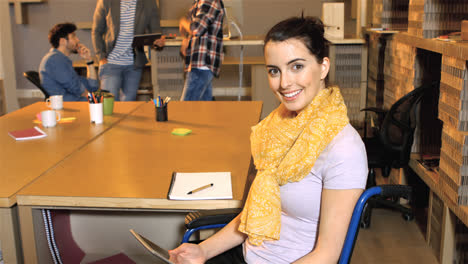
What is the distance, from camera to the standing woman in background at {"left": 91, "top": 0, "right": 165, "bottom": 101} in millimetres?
4176

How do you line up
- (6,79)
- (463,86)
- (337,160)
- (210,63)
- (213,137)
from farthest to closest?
(6,79)
(210,63)
(213,137)
(463,86)
(337,160)

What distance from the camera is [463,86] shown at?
2.09 meters

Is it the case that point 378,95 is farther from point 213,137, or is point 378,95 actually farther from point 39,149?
point 39,149

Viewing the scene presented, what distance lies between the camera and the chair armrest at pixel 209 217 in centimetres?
154

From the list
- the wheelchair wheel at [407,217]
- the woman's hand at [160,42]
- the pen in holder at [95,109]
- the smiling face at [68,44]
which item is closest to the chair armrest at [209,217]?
the pen in holder at [95,109]

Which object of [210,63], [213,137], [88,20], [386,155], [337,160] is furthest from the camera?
[88,20]

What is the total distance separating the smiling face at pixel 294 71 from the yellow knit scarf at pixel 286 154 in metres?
0.04

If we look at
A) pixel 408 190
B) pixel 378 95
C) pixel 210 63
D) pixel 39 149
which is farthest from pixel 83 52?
pixel 408 190

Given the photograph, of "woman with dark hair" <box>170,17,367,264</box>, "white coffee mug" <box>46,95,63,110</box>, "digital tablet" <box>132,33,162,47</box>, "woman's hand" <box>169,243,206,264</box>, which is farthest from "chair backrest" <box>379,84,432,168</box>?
"digital tablet" <box>132,33,162,47</box>

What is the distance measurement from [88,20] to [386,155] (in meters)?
4.84

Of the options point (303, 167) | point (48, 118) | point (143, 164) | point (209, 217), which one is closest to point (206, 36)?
point (48, 118)

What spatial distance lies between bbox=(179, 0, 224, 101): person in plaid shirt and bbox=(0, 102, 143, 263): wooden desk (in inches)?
32.1

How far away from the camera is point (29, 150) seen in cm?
221

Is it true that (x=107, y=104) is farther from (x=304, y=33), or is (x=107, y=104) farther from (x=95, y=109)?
(x=304, y=33)
